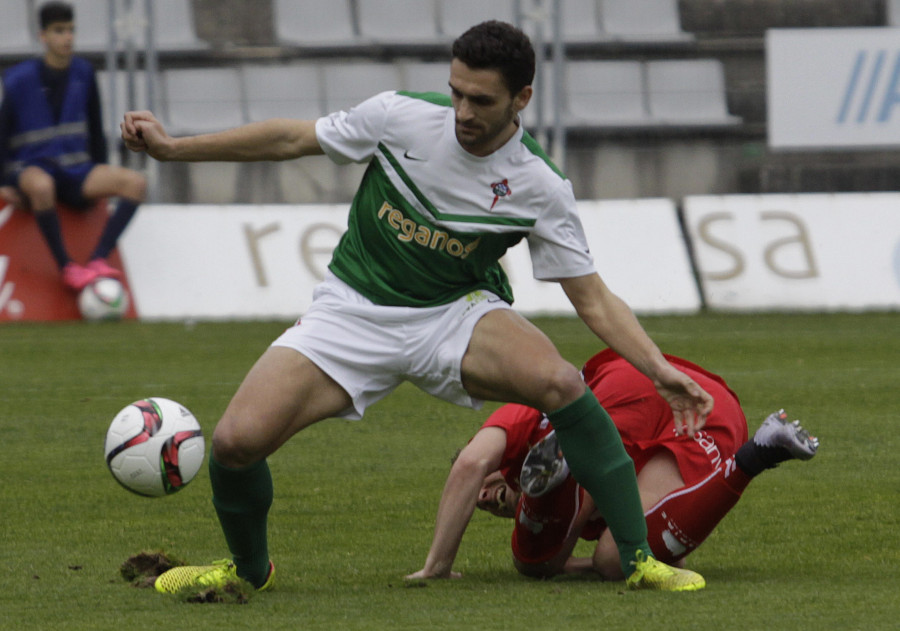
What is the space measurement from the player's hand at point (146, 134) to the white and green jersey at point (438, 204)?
412mm

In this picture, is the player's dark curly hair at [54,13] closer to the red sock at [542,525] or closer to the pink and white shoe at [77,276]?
the pink and white shoe at [77,276]

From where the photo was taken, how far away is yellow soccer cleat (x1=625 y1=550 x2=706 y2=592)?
4.01 meters

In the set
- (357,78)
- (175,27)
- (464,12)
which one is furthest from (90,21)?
(464,12)

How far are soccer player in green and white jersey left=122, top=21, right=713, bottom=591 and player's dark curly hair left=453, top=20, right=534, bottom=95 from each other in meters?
0.02

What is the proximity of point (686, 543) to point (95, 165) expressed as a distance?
8419mm

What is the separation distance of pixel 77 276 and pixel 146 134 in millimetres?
7676

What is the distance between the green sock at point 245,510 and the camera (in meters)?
4.04

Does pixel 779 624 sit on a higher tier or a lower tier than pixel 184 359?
higher

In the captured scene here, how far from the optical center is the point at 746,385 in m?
8.47

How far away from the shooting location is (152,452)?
435cm

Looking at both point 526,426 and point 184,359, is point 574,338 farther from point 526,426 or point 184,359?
point 526,426

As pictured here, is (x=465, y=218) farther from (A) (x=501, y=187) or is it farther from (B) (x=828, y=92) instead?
(B) (x=828, y=92)

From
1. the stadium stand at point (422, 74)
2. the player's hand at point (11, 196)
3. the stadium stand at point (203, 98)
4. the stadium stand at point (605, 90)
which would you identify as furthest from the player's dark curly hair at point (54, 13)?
the stadium stand at point (605, 90)

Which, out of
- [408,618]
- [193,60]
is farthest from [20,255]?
[408,618]
